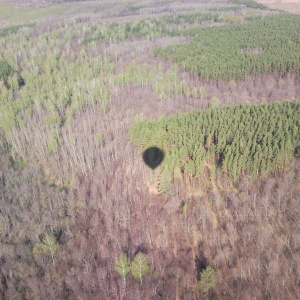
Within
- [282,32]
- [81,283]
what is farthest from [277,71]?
[81,283]

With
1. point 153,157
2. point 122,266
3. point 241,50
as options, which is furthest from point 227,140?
point 241,50

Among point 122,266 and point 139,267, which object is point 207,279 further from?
point 122,266

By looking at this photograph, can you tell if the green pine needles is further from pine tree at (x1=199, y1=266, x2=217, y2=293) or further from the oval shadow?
pine tree at (x1=199, y1=266, x2=217, y2=293)

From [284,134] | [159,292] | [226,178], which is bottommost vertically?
[159,292]

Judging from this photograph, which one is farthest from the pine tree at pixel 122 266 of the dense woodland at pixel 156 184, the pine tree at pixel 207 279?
the pine tree at pixel 207 279

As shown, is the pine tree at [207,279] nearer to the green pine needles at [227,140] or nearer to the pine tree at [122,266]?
the pine tree at [122,266]

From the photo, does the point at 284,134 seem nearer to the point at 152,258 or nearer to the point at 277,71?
the point at 152,258
